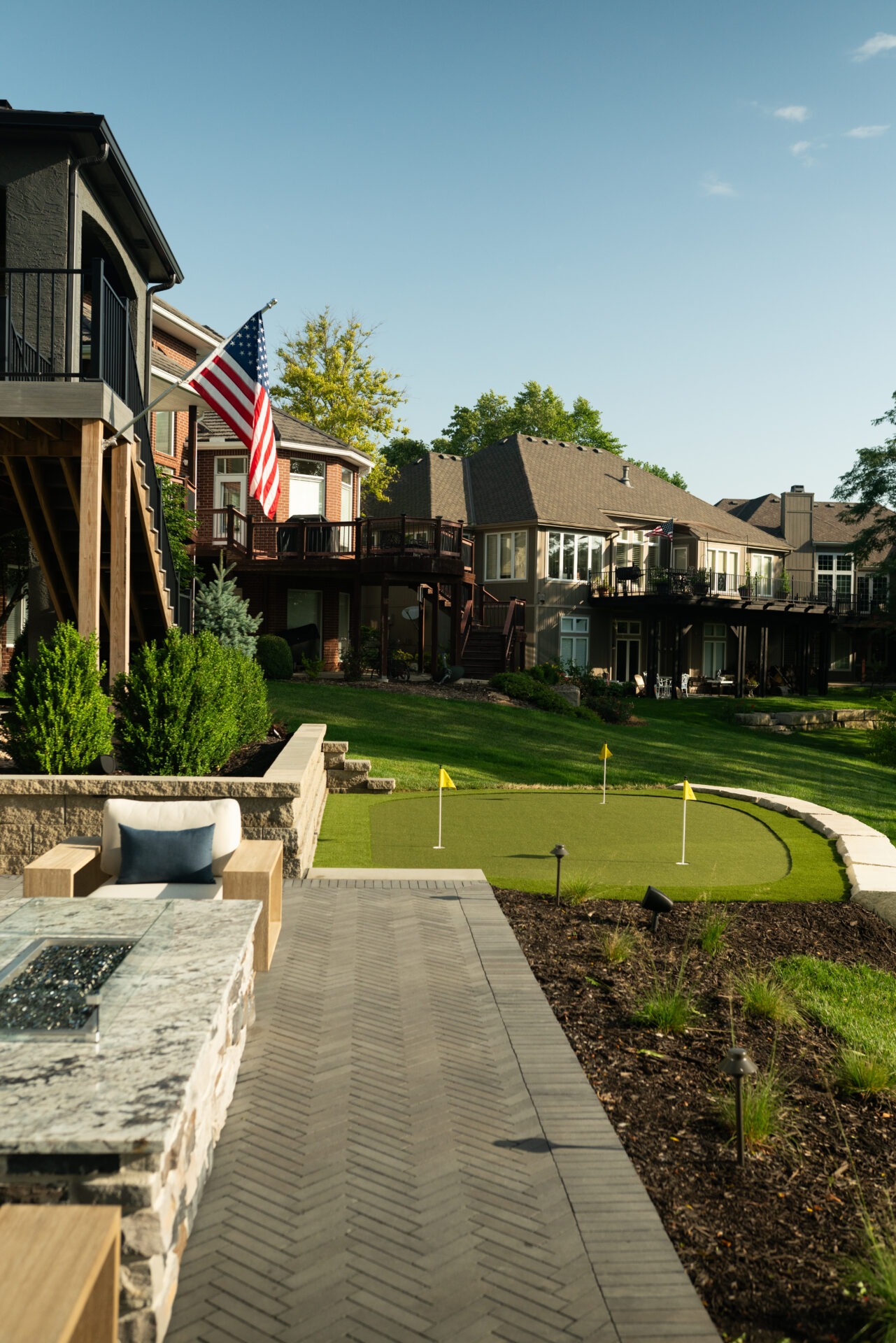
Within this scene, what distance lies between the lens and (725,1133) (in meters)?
4.29

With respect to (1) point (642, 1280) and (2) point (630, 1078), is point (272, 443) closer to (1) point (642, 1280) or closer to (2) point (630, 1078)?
(2) point (630, 1078)

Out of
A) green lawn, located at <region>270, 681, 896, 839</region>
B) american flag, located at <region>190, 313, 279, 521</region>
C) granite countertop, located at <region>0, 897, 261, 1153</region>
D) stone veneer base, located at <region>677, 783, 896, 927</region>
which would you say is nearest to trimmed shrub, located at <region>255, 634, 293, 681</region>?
green lawn, located at <region>270, 681, 896, 839</region>

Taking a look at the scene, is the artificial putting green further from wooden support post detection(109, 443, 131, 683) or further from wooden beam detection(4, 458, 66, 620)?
wooden beam detection(4, 458, 66, 620)

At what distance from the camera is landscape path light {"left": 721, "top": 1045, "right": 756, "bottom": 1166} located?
384 cm

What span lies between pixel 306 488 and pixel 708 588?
16.3 meters

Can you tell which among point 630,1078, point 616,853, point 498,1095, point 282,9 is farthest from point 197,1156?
point 282,9

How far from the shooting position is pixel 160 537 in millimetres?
13336

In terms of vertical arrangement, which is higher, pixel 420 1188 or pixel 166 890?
pixel 166 890

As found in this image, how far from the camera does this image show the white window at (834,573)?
50.3 m

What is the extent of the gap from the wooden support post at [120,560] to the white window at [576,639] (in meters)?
26.7

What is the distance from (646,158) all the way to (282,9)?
5.57 m

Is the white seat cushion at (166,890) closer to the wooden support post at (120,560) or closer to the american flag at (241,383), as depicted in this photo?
the wooden support post at (120,560)

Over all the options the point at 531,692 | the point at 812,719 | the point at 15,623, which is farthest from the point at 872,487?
the point at 15,623

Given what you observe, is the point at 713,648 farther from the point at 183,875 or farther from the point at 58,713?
the point at 183,875
